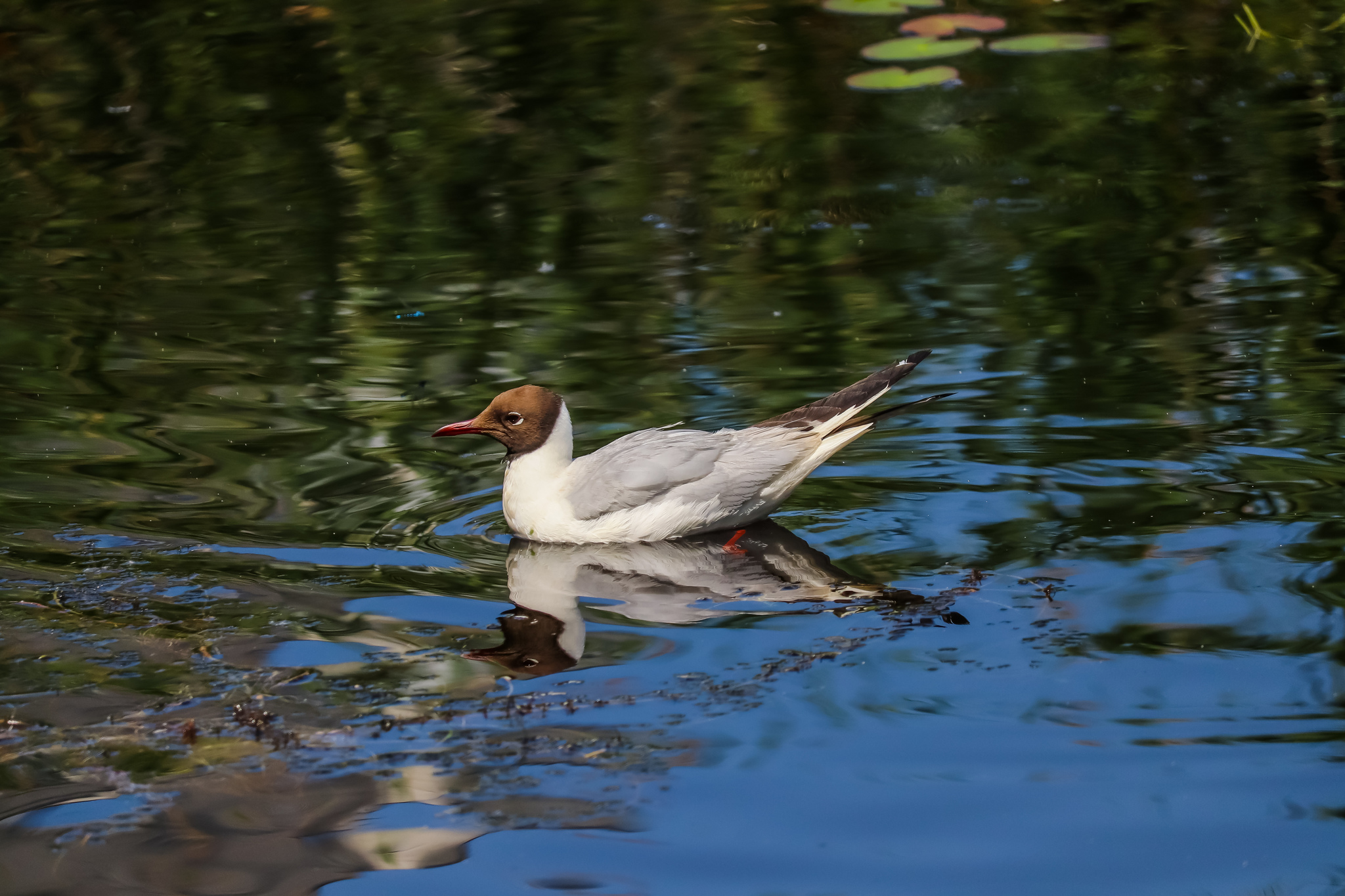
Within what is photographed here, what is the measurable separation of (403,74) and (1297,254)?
8.19 m

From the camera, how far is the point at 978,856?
383cm

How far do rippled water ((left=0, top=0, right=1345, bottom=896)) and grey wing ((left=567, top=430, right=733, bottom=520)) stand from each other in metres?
0.22

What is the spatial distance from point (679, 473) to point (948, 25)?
8.94m

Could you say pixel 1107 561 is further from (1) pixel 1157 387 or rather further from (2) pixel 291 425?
(2) pixel 291 425

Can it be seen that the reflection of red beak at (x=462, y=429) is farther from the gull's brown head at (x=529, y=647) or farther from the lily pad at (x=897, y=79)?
the lily pad at (x=897, y=79)

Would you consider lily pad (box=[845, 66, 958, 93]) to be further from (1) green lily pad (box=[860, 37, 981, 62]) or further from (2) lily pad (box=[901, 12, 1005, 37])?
(2) lily pad (box=[901, 12, 1005, 37])

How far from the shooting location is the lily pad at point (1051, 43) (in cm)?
1337

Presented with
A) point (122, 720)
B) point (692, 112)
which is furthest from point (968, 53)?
point (122, 720)

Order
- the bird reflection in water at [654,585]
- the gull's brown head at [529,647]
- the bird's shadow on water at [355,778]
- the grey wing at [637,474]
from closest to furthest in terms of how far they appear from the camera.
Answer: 1. the bird's shadow on water at [355,778]
2. the gull's brown head at [529,647]
3. the bird reflection in water at [654,585]
4. the grey wing at [637,474]

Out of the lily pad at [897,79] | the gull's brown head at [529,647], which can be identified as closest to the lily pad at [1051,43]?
the lily pad at [897,79]

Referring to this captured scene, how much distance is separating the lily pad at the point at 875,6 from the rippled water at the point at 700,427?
0.59 meters

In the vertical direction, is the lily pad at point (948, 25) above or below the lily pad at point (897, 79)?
above

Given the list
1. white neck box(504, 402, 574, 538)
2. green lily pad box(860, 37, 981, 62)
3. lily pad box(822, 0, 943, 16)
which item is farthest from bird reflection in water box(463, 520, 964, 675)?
lily pad box(822, 0, 943, 16)

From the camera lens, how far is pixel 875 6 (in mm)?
14211
